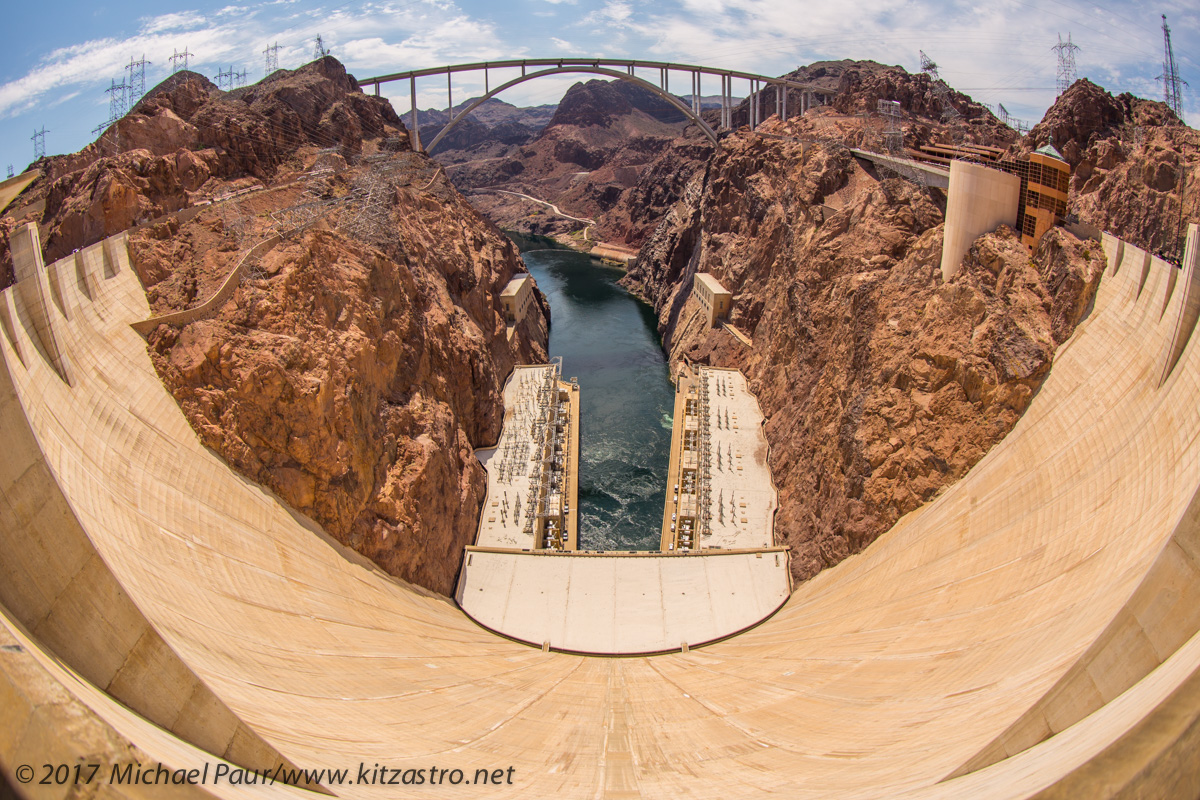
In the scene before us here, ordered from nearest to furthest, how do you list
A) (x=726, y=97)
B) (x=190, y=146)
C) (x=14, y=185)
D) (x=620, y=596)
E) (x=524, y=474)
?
(x=620, y=596)
(x=14, y=185)
(x=524, y=474)
(x=190, y=146)
(x=726, y=97)

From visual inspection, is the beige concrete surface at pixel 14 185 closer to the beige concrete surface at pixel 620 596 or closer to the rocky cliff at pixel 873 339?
the beige concrete surface at pixel 620 596

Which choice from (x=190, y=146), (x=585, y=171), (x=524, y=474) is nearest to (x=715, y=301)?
(x=524, y=474)

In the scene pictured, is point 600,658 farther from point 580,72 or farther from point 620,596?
point 580,72

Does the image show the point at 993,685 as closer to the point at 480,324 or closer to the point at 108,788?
the point at 108,788

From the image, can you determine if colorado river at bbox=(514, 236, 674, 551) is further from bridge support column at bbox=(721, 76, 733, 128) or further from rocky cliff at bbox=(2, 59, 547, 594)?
bridge support column at bbox=(721, 76, 733, 128)

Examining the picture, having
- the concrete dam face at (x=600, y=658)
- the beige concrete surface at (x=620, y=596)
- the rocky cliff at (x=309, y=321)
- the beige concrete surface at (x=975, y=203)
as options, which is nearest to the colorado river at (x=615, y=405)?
the beige concrete surface at (x=620, y=596)

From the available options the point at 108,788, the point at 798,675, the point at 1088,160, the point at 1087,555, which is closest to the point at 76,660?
the point at 108,788

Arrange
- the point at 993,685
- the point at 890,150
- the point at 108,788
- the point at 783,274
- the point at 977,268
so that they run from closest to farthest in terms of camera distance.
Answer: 1. the point at 108,788
2. the point at 993,685
3. the point at 977,268
4. the point at 890,150
5. the point at 783,274
